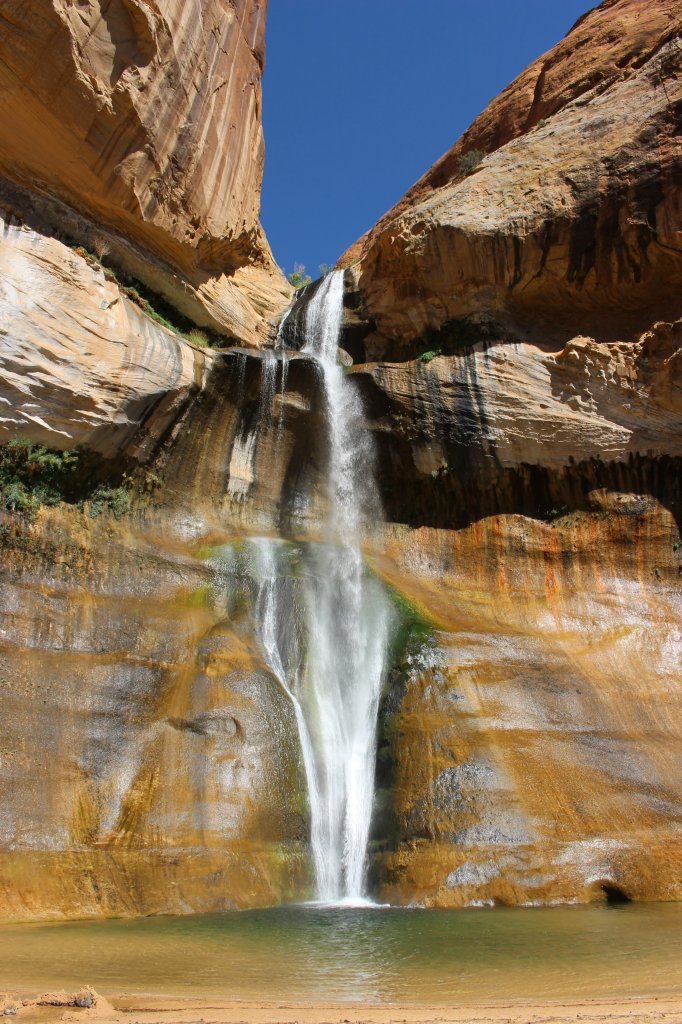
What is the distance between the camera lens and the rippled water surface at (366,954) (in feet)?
20.5

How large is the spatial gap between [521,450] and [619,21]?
13.1 metres

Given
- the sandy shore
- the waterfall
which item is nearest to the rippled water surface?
the sandy shore

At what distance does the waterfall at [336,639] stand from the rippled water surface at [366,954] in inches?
75.7

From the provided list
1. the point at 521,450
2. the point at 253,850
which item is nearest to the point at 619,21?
the point at 521,450

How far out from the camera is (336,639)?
48.9 ft

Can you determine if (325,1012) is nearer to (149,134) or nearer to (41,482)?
(41,482)

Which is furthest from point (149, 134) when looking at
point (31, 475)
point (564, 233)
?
point (564, 233)

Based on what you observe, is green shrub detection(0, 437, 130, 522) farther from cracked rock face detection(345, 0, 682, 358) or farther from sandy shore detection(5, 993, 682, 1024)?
sandy shore detection(5, 993, 682, 1024)

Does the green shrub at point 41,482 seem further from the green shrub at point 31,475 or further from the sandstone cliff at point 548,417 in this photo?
the sandstone cliff at point 548,417

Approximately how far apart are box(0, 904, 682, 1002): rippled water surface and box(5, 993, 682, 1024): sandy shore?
0.32 meters

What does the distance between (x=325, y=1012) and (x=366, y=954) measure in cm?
227

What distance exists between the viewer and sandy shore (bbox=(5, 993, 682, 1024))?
5.16m

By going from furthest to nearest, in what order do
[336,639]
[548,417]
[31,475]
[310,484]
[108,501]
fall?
[310,484] < [548,417] < [108,501] < [336,639] < [31,475]

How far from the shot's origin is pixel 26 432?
14.2 metres
